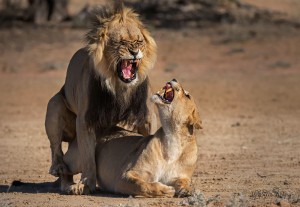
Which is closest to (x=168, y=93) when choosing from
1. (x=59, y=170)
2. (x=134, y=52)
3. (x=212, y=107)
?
(x=134, y=52)

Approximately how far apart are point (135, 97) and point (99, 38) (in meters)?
0.66

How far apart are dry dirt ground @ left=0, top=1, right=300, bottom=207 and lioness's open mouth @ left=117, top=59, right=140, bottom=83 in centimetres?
110

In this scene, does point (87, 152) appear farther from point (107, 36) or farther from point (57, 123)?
point (107, 36)

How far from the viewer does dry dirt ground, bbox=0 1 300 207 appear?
7734mm

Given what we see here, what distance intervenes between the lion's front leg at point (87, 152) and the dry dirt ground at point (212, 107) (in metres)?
0.31

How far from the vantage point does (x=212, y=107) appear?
48.9 ft

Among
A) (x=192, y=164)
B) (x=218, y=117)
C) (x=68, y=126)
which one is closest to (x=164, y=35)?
(x=218, y=117)

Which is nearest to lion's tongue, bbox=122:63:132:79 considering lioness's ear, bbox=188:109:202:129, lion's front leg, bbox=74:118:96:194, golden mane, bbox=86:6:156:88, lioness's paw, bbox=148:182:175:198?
golden mane, bbox=86:6:156:88

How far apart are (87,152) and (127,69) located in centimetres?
85

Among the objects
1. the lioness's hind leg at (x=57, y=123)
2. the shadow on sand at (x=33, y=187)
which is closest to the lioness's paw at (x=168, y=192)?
the shadow on sand at (x=33, y=187)

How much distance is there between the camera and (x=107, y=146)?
814cm

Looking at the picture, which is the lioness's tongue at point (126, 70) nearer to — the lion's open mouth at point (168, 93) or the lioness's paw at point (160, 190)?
the lion's open mouth at point (168, 93)

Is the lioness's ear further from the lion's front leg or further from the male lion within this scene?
the lion's front leg

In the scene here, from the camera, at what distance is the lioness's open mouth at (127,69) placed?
7988mm
